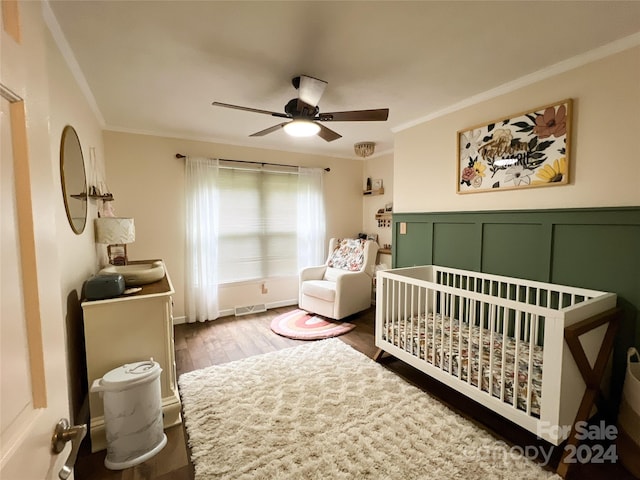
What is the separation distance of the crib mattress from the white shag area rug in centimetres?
27

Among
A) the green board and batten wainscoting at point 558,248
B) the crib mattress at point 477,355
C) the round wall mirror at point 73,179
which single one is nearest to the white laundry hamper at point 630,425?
the green board and batten wainscoting at point 558,248

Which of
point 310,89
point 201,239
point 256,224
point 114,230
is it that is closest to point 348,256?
point 256,224

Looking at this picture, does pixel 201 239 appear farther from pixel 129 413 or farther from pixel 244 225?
pixel 129 413

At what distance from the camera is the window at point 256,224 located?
154 inches

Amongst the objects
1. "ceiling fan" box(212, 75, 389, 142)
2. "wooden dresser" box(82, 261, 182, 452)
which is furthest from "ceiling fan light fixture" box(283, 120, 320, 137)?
"wooden dresser" box(82, 261, 182, 452)

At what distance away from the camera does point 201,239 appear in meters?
3.66

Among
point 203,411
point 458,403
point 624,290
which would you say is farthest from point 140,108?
point 624,290

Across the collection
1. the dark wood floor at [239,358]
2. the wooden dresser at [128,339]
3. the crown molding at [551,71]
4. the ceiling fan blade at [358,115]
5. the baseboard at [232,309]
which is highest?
the crown molding at [551,71]

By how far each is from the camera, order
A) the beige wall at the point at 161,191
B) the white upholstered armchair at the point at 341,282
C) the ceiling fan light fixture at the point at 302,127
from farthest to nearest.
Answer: the white upholstered armchair at the point at 341,282, the beige wall at the point at 161,191, the ceiling fan light fixture at the point at 302,127

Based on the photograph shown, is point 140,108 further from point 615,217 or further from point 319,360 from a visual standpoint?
point 615,217

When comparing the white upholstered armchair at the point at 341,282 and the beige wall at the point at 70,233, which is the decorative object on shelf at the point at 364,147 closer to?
the white upholstered armchair at the point at 341,282

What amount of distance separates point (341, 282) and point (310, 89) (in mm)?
2175

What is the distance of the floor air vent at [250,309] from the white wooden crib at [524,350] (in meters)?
2.04

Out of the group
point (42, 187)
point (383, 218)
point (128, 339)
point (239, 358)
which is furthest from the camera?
point (383, 218)
